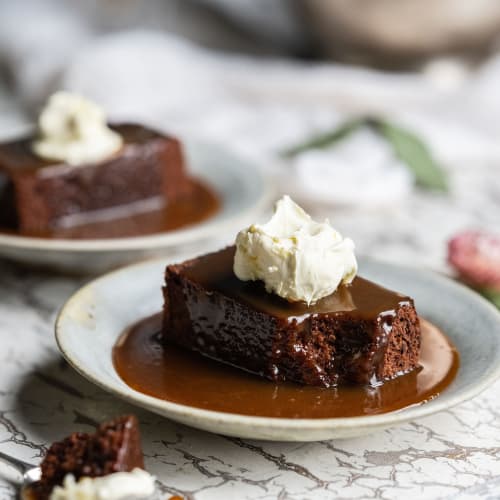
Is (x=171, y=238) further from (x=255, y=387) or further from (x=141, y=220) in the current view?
(x=255, y=387)

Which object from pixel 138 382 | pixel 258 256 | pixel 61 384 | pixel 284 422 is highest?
pixel 258 256

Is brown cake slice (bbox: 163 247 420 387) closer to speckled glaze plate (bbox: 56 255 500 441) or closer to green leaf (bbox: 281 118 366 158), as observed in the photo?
speckled glaze plate (bbox: 56 255 500 441)

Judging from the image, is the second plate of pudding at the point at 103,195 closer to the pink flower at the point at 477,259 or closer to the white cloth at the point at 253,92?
the white cloth at the point at 253,92

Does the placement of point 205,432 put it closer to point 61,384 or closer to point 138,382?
point 138,382

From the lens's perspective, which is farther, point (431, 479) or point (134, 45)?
point (134, 45)

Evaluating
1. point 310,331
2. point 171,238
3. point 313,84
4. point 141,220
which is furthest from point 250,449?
point 313,84

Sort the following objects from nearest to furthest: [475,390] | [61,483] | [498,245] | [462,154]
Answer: [61,483] < [475,390] < [498,245] < [462,154]

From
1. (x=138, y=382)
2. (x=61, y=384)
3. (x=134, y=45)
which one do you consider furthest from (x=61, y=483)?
(x=134, y=45)
